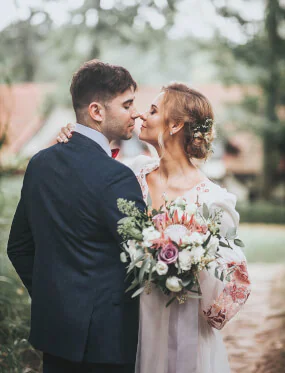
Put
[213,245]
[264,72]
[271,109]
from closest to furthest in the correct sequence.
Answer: [213,245] < [264,72] < [271,109]

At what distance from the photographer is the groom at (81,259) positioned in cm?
248

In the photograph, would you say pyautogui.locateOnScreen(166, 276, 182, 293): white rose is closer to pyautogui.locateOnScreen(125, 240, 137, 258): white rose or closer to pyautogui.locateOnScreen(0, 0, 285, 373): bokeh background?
pyautogui.locateOnScreen(125, 240, 137, 258): white rose

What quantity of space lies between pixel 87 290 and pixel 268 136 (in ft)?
68.2

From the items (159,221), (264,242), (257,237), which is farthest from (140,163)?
(257,237)

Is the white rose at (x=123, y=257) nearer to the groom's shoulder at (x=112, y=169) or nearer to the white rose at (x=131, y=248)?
the white rose at (x=131, y=248)

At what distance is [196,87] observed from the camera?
510 cm

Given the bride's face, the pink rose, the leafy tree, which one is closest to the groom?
the pink rose

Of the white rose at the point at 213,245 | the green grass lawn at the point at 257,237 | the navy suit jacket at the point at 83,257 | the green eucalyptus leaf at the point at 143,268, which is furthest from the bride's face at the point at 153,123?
the green grass lawn at the point at 257,237

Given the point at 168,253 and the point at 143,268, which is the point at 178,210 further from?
the point at 143,268

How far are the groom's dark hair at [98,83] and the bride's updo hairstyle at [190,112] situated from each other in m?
0.68

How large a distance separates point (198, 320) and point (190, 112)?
1.29 meters

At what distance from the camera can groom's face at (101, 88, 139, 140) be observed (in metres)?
2.76

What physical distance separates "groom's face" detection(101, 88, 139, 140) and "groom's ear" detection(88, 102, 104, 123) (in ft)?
0.09

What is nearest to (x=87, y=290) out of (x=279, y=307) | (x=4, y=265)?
(x=4, y=265)
